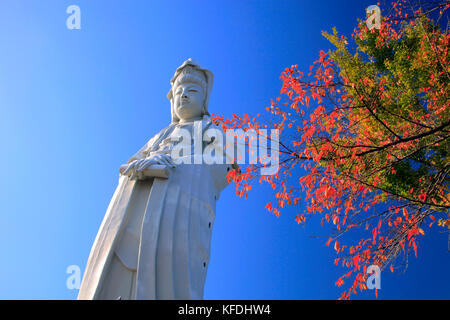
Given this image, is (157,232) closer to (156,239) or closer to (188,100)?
(156,239)

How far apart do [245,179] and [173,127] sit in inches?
66.2

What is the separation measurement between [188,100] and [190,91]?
18 cm

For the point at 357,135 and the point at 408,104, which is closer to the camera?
the point at 357,135

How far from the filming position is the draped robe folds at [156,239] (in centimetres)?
442

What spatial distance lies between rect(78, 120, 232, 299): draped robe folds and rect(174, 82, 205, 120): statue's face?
140 centimetres

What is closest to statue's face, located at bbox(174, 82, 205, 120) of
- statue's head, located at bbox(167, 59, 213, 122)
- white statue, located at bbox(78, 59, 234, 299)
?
statue's head, located at bbox(167, 59, 213, 122)

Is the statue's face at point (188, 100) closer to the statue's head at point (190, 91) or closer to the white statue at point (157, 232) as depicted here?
the statue's head at point (190, 91)

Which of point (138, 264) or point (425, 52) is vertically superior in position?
point (425, 52)

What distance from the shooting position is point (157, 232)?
4.73 m

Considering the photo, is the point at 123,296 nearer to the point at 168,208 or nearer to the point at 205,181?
the point at 168,208

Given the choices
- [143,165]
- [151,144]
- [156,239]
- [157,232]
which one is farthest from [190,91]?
[156,239]

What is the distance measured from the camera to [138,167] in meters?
5.43

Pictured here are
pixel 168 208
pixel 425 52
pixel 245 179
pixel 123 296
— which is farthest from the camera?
pixel 425 52
